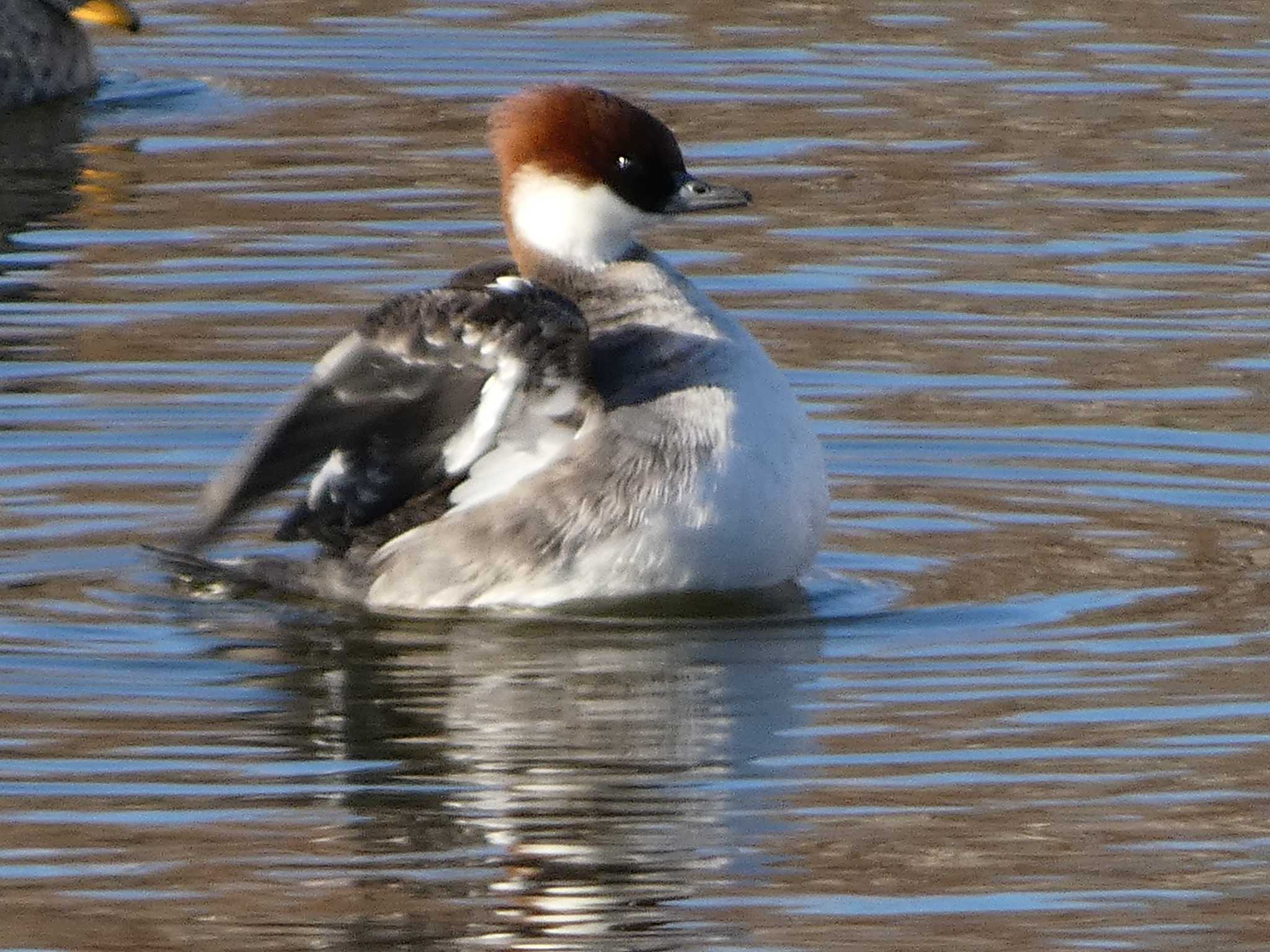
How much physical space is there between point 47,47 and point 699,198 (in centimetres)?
793

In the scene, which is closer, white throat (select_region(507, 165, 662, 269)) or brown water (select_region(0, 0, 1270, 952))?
brown water (select_region(0, 0, 1270, 952))

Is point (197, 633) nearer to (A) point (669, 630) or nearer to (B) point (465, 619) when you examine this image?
(B) point (465, 619)

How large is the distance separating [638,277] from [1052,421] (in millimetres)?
2027

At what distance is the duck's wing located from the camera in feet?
25.4

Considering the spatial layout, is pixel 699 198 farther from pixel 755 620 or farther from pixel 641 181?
pixel 755 620

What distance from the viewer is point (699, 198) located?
8.40 meters

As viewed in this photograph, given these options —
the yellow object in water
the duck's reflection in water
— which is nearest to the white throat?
the duck's reflection in water

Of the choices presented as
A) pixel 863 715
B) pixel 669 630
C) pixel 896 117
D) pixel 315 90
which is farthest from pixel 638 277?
pixel 315 90

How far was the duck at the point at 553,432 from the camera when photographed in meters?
7.80

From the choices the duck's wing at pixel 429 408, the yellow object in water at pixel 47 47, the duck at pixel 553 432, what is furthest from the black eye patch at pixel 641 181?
the yellow object in water at pixel 47 47

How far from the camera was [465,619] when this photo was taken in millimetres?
8070

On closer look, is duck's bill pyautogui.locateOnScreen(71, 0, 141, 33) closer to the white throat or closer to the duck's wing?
the white throat

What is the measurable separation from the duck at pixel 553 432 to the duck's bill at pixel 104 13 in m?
8.10

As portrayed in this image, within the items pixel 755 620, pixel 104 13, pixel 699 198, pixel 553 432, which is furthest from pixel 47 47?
pixel 755 620
